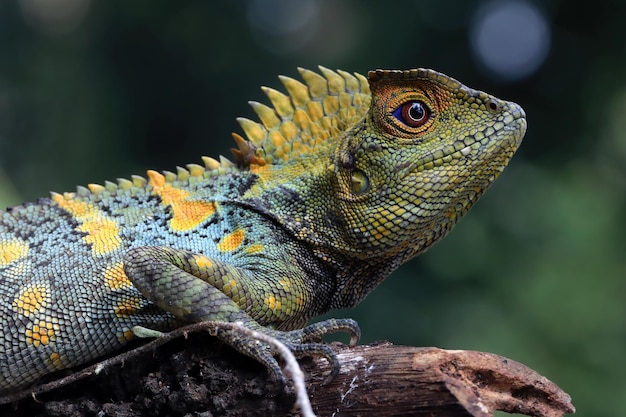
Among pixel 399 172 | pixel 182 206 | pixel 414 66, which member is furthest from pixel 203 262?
pixel 414 66

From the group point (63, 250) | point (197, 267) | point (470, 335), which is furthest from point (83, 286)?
point (470, 335)

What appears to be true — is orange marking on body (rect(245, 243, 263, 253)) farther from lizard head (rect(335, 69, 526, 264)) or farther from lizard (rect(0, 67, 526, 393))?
Result: lizard head (rect(335, 69, 526, 264))

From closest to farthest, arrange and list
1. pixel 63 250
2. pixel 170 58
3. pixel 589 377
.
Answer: pixel 63 250 → pixel 589 377 → pixel 170 58

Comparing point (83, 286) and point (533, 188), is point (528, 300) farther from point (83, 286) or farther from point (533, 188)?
point (83, 286)

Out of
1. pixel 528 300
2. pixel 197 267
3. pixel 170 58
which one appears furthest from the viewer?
pixel 170 58

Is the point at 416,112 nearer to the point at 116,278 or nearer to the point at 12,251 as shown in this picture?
the point at 116,278

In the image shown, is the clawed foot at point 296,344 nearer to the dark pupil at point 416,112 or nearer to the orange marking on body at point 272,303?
the orange marking on body at point 272,303
